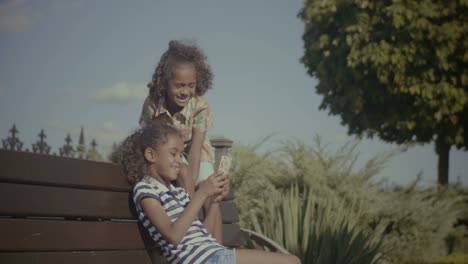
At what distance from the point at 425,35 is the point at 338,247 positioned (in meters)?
12.7

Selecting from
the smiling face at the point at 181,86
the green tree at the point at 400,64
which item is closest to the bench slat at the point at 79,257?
the smiling face at the point at 181,86

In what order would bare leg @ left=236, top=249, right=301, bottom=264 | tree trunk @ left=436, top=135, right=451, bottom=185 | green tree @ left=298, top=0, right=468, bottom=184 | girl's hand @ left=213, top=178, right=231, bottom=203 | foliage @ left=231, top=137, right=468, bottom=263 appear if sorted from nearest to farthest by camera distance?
bare leg @ left=236, top=249, right=301, bottom=264 < girl's hand @ left=213, top=178, right=231, bottom=203 < foliage @ left=231, top=137, right=468, bottom=263 < green tree @ left=298, top=0, right=468, bottom=184 < tree trunk @ left=436, top=135, right=451, bottom=185

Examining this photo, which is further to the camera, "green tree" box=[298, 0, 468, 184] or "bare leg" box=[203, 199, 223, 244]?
"green tree" box=[298, 0, 468, 184]

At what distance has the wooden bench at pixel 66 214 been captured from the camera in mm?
2635

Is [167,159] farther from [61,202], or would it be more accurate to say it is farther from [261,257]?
[261,257]

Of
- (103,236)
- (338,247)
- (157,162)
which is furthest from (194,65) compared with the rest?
(338,247)

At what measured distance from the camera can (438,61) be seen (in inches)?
679

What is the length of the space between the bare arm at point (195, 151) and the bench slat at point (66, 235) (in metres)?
0.46

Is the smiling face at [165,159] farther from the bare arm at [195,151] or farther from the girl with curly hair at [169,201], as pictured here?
the bare arm at [195,151]

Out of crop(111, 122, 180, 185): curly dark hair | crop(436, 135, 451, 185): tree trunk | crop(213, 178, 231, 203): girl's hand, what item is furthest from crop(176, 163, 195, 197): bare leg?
crop(436, 135, 451, 185): tree trunk

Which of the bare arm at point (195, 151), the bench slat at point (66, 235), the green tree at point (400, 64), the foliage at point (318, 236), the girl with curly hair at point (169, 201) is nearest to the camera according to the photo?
the bench slat at point (66, 235)

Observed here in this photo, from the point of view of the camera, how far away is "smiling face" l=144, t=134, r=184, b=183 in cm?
303

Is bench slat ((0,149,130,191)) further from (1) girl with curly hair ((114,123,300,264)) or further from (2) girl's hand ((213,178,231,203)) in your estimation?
(2) girl's hand ((213,178,231,203))

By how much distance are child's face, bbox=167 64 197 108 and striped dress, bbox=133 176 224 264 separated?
1.95 feet
